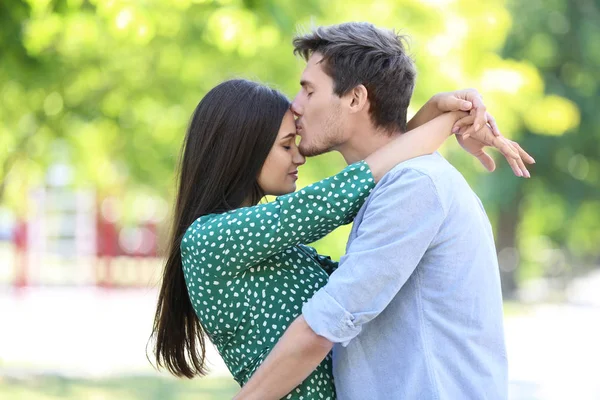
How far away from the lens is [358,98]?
2887 mm

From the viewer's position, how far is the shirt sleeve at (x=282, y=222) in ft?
8.71

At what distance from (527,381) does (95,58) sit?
5.80 metres

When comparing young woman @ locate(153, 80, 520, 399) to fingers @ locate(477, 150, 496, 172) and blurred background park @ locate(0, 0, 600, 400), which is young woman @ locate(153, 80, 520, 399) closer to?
fingers @ locate(477, 150, 496, 172)

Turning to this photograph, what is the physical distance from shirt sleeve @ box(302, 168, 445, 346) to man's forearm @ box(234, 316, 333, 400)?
0.04 meters

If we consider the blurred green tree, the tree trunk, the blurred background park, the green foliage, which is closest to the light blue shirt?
the blurred background park

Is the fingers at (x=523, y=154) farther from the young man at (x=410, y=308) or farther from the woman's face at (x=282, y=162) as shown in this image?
the woman's face at (x=282, y=162)

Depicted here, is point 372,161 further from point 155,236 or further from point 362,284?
point 155,236

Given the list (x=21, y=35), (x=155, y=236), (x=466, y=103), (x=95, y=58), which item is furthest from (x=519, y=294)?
(x=466, y=103)

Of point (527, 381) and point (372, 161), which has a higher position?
point (372, 161)

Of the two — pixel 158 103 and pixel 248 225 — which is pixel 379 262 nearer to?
pixel 248 225

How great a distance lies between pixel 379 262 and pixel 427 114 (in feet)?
2.42

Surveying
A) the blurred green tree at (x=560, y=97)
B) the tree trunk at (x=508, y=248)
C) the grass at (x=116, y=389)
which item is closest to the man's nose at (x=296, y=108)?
the grass at (x=116, y=389)

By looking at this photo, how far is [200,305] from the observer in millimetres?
2830

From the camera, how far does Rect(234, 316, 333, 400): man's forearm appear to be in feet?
8.32
